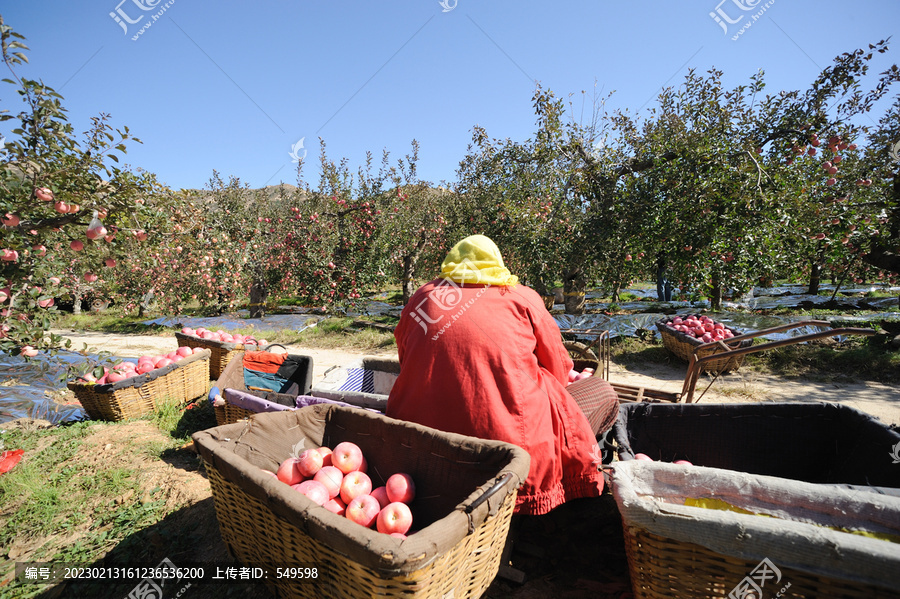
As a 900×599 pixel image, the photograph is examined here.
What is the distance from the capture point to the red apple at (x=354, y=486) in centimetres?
194

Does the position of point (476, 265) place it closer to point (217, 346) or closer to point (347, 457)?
point (347, 457)

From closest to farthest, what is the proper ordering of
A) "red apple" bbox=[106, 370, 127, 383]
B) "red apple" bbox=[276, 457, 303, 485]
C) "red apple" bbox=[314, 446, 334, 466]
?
1. "red apple" bbox=[276, 457, 303, 485]
2. "red apple" bbox=[314, 446, 334, 466]
3. "red apple" bbox=[106, 370, 127, 383]

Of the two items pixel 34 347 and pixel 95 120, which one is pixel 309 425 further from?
pixel 95 120

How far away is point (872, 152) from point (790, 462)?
8.45m

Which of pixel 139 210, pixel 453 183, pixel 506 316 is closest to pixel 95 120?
pixel 139 210

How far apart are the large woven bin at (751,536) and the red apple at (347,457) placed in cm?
131

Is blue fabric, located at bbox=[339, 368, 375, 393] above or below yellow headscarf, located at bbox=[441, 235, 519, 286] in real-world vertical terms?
below

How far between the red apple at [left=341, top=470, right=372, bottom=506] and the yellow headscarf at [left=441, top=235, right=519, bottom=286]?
1.20m

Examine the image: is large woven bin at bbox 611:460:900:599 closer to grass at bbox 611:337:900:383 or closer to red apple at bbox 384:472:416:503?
red apple at bbox 384:472:416:503

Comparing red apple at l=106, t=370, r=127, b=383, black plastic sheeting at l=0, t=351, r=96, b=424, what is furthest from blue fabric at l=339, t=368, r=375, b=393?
black plastic sheeting at l=0, t=351, r=96, b=424

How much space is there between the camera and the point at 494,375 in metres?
2.09

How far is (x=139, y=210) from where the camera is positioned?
117 inches

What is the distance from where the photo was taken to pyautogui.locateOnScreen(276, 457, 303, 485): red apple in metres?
2.06
